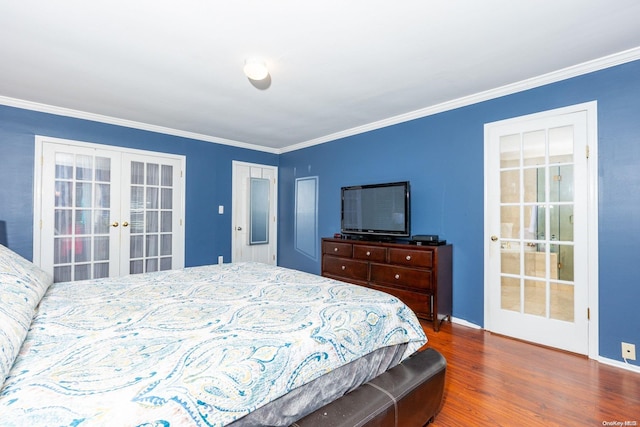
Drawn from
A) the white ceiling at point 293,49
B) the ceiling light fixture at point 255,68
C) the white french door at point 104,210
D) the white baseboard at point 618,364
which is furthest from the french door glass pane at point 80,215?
the white baseboard at point 618,364

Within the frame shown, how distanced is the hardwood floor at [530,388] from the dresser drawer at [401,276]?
578 mm

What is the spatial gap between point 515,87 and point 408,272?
6.68ft

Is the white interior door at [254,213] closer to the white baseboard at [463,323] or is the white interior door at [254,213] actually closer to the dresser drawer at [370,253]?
the dresser drawer at [370,253]

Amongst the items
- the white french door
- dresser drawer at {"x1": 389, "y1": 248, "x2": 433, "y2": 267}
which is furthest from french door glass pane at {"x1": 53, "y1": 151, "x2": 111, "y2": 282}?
dresser drawer at {"x1": 389, "y1": 248, "x2": 433, "y2": 267}

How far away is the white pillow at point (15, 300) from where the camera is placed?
3.00 ft

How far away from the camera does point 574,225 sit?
2555 millimetres

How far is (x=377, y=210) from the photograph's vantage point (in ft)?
12.2

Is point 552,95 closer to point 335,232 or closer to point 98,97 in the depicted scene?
point 335,232

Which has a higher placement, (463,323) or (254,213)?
(254,213)

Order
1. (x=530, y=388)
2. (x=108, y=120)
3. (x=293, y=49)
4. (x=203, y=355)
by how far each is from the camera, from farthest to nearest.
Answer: (x=108, y=120) < (x=293, y=49) < (x=530, y=388) < (x=203, y=355)

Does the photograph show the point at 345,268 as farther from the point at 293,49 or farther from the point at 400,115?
the point at 293,49

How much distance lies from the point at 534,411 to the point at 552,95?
2.50m

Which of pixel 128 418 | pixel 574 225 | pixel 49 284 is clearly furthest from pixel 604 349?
pixel 49 284

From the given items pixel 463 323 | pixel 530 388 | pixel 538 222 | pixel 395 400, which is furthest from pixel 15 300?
pixel 538 222
